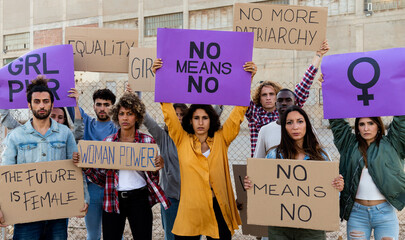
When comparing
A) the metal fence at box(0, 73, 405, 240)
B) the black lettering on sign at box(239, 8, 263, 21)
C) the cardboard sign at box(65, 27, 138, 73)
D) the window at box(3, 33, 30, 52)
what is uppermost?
the window at box(3, 33, 30, 52)

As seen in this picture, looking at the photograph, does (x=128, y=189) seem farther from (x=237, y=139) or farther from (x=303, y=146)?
(x=237, y=139)

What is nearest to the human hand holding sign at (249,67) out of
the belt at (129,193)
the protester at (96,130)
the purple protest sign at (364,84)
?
the purple protest sign at (364,84)

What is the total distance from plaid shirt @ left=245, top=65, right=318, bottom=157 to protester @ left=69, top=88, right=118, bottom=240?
4.94 feet

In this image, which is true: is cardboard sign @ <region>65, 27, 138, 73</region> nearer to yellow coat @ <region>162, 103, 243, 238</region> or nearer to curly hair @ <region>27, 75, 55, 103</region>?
curly hair @ <region>27, 75, 55, 103</region>

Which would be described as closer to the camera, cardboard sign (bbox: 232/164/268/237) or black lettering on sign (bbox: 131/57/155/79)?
cardboard sign (bbox: 232/164/268/237)

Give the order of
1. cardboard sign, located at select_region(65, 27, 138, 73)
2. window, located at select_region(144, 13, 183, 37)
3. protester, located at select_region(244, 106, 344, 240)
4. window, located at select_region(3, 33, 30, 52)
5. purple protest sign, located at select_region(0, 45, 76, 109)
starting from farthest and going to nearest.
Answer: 1. window, located at select_region(3, 33, 30, 52)
2. window, located at select_region(144, 13, 183, 37)
3. cardboard sign, located at select_region(65, 27, 138, 73)
4. purple protest sign, located at select_region(0, 45, 76, 109)
5. protester, located at select_region(244, 106, 344, 240)

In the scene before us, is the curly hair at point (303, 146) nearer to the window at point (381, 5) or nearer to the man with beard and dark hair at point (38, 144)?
the man with beard and dark hair at point (38, 144)

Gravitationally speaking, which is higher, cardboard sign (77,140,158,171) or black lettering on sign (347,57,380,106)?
black lettering on sign (347,57,380,106)

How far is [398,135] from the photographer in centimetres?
322

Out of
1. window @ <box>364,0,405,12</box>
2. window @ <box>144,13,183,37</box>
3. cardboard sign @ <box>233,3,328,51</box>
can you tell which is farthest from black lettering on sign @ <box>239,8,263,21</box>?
window @ <box>144,13,183,37</box>

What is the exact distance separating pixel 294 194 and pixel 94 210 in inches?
82.8

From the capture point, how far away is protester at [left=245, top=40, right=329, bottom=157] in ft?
13.4

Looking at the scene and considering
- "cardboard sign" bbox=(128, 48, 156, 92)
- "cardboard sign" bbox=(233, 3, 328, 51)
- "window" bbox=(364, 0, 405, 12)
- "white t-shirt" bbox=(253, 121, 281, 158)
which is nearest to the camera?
"white t-shirt" bbox=(253, 121, 281, 158)

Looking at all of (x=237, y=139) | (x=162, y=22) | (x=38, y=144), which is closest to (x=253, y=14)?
(x=38, y=144)
